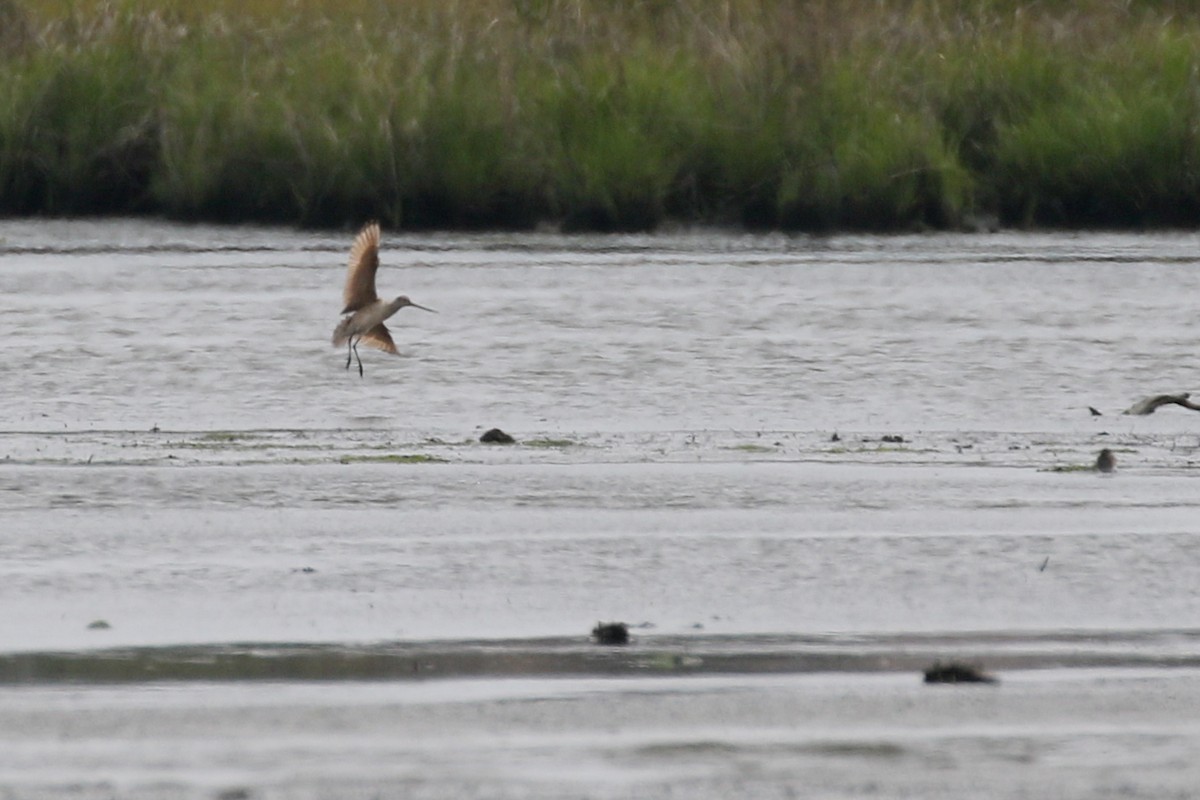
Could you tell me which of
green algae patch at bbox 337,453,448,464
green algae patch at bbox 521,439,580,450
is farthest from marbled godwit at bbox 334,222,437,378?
green algae patch at bbox 337,453,448,464

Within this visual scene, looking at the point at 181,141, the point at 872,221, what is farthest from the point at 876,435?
the point at 181,141

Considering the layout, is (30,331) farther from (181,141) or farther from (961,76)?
(961,76)

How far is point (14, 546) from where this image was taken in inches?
304

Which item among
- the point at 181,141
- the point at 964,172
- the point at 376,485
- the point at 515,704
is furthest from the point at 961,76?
the point at 515,704

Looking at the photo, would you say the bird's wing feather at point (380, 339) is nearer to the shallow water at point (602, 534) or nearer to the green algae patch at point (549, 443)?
the shallow water at point (602, 534)

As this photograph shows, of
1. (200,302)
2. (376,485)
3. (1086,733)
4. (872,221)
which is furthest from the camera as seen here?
(872,221)

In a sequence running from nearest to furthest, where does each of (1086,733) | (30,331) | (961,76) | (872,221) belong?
(1086,733), (30,331), (872,221), (961,76)

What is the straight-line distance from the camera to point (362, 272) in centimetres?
1225

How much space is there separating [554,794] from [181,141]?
49.7 feet

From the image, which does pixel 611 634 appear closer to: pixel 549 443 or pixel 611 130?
pixel 549 443

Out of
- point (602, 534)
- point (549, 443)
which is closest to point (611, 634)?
point (602, 534)

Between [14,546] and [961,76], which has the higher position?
[961,76]

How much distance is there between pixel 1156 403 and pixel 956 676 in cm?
539

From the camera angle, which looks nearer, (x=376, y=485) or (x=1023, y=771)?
(x=1023, y=771)
